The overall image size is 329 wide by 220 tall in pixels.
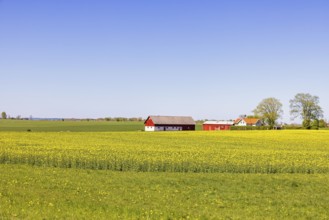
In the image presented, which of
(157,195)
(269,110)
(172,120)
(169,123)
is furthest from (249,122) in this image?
(157,195)

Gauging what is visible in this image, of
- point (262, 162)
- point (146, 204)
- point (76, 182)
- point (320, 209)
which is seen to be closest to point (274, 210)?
point (320, 209)

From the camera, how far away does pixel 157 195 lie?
18.7m

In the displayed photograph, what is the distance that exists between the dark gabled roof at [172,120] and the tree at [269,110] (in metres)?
36.4

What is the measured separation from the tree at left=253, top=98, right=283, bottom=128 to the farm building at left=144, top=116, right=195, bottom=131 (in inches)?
1433

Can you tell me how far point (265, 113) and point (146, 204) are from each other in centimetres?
14652

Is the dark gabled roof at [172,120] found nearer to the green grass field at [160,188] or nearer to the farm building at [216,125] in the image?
the farm building at [216,125]

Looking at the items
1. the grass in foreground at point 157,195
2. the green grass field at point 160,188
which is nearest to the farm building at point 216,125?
the green grass field at point 160,188

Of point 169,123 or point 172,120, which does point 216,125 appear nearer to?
point 172,120

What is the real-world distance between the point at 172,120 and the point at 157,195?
115m

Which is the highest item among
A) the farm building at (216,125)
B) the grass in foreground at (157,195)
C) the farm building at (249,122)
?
the farm building at (249,122)

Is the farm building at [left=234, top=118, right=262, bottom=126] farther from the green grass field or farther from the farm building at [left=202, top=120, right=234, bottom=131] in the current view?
the green grass field

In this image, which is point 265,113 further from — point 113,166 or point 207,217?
point 207,217

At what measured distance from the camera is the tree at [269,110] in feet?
511

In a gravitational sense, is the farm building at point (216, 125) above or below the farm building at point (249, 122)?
below
